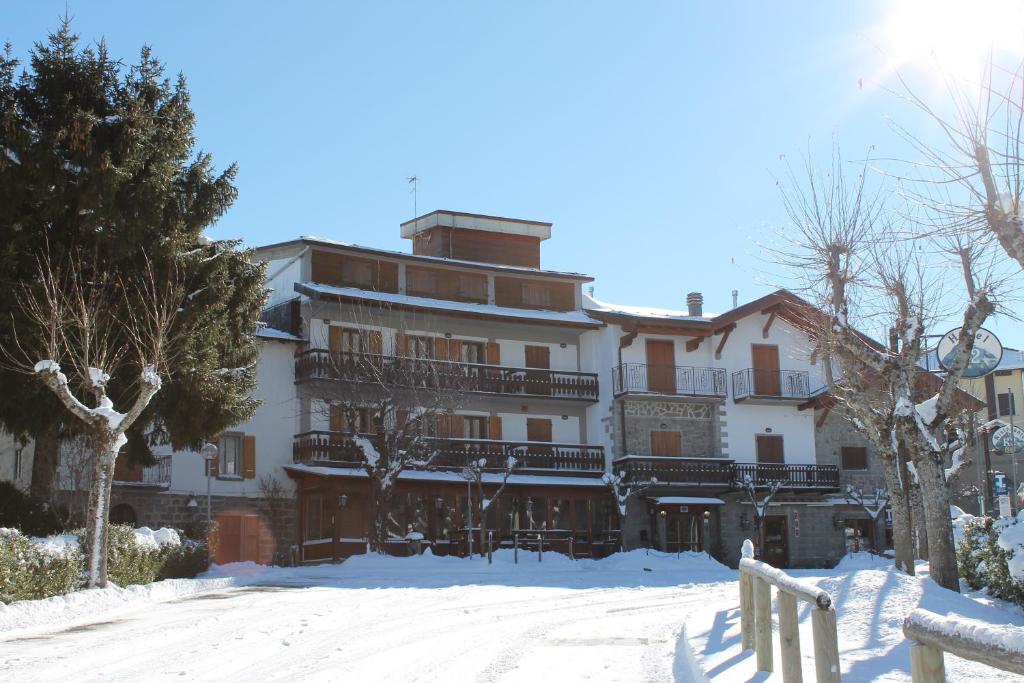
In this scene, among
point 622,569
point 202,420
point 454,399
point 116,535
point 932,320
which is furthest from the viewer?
point 454,399

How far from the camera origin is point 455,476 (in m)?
39.9

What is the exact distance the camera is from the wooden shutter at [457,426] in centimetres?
4175

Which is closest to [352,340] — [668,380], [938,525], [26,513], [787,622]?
[668,380]

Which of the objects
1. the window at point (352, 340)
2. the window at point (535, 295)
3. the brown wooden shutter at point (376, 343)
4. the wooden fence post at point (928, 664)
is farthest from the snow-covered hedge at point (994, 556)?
the window at point (535, 295)

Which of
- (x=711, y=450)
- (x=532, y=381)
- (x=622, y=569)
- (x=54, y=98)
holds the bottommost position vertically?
(x=622, y=569)

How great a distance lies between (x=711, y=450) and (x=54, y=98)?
98.5ft

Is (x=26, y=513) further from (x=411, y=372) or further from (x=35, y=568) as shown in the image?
(x=411, y=372)

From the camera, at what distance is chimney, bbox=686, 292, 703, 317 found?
4909cm

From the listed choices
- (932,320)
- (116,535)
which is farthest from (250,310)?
(932,320)

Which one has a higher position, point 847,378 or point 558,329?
point 558,329

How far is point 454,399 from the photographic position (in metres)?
38.4

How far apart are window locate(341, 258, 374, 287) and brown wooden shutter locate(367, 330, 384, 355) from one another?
291 centimetres

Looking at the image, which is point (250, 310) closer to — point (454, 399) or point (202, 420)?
point (202, 420)

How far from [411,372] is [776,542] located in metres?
17.8
